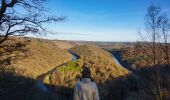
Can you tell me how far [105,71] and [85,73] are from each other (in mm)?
44395

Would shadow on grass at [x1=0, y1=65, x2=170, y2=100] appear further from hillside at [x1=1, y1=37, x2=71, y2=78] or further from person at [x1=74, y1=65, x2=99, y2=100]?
person at [x1=74, y1=65, x2=99, y2=100]

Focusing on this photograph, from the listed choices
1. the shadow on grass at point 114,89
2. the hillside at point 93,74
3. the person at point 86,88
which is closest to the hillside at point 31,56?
the shadow on grass at point 114,89

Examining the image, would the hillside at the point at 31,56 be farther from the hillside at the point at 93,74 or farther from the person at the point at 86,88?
the person at the point at 86,88

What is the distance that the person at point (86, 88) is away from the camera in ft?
17.2

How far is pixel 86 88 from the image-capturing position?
17.2ft

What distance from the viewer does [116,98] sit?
127ft

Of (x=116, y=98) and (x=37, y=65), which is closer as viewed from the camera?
(x=116, y=98)

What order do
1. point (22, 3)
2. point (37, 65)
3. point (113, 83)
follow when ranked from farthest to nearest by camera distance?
point (37, 65) → point (113, 83) → point (22, 3)

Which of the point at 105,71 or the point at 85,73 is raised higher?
the point at 85,73

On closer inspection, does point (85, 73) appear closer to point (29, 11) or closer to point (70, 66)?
point (29, 11)

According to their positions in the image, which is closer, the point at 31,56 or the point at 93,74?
the point at 31,56

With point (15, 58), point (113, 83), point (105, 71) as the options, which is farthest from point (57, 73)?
point (15, 58)

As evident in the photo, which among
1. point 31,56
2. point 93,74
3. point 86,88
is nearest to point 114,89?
point 93,74

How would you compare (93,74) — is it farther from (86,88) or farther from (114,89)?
(86,88)
